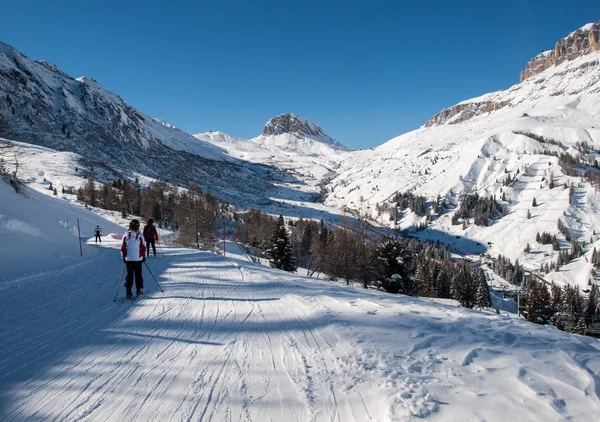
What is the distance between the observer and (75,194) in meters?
91.4

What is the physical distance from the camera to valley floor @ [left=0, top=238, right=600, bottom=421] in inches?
167

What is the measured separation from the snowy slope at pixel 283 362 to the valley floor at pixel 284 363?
2cm

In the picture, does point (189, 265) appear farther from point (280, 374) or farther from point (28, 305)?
point (280, 374)

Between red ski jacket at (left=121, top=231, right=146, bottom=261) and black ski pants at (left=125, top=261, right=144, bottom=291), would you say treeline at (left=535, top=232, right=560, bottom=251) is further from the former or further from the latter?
red ski jacket at (left=121, top=231, right=146, bottom=261)

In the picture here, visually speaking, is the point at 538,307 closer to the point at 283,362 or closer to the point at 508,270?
the point at 283,362

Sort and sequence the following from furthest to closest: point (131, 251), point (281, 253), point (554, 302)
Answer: point (554, 302)
point (281, 253)
point (131, 251)

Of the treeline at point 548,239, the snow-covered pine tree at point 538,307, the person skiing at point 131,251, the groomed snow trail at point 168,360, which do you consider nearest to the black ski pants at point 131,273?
the person skiing at point 131,251

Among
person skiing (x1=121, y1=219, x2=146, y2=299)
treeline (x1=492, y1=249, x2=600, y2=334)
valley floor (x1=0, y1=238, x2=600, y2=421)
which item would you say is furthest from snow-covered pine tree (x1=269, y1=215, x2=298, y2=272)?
treeline (x1=492, y1=249, x2=600, y2=334)

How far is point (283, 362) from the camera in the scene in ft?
18.5

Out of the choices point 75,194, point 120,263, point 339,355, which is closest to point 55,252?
point 120,263

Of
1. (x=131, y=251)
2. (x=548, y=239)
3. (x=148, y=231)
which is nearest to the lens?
(x=131, y=251)

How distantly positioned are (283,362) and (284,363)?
0.04 m

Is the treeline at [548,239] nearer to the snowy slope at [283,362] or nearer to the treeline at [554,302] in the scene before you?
the treeline at [554,302]

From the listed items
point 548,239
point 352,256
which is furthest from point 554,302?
point 548,239
